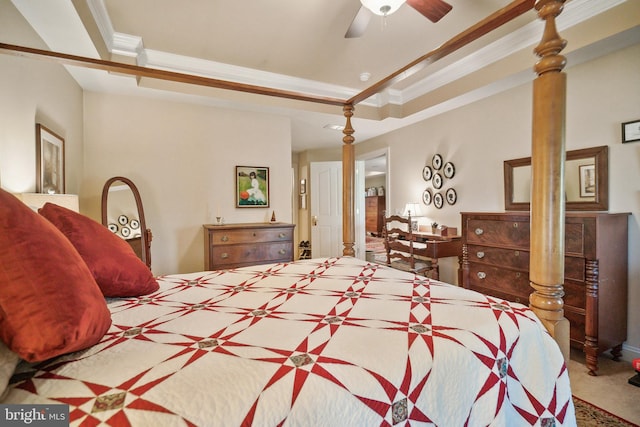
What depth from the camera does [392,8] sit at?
5.82ft

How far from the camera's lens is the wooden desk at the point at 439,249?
326cm

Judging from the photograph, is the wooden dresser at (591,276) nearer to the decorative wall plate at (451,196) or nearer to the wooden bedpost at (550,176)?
the decorative wall plate at (451,196)

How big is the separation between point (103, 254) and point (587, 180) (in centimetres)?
340

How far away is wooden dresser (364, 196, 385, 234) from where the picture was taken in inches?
406

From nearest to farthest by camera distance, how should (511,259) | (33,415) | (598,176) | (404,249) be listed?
(33,415), (598,176), (511,259), (404,249)

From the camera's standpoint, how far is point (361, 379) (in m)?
0.71

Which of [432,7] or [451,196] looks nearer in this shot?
[432,7]

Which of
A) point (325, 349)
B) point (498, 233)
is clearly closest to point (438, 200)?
point (498, 233)

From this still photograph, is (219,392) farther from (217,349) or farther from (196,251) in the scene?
(196,251)

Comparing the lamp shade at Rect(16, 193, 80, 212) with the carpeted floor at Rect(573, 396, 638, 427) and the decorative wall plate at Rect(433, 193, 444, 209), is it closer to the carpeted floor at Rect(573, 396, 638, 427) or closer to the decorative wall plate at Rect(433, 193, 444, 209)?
the carpeted floor at Rect(573, 396, 638, 427)

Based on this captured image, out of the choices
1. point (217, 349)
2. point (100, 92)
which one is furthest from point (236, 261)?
point (217, 349)

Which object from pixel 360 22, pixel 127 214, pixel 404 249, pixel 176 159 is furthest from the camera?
pixel 404 249

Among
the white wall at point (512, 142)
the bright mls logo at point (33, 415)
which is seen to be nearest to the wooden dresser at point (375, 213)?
the white wall at point (512, 142)

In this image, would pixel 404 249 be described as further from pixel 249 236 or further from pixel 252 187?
pixel 252 187
